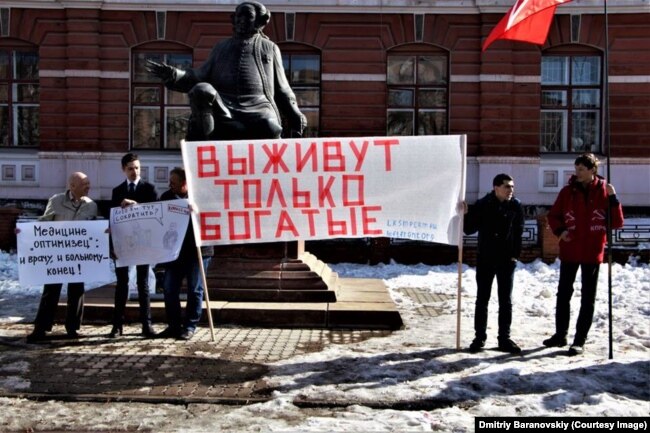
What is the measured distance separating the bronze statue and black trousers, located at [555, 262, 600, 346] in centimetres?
382

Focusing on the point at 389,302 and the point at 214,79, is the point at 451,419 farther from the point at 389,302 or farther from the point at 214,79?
the point at 214,79

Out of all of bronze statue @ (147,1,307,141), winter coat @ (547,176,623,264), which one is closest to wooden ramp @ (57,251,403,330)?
bronze statue @ (147,1,307,141)

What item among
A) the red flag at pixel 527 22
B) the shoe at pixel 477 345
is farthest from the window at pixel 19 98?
the shoe at pixel 477 345

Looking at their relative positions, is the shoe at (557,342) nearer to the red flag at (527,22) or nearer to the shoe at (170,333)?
the red flag at (527,22)

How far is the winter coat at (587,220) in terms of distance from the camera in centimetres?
661

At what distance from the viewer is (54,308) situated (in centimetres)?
710

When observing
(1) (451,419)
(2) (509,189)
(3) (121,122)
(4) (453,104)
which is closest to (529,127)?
(4) (453,104)

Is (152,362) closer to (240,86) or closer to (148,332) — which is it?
(148,332)

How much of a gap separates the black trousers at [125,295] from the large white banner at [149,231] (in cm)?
12

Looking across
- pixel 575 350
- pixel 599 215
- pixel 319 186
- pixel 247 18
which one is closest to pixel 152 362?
pixel 319 186

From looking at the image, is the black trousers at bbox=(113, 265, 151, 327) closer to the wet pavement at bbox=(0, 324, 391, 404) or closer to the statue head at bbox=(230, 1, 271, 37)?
the wet pavement at bbox=(0, 324, 391, 404)

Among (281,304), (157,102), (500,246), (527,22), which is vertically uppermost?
(157,102)

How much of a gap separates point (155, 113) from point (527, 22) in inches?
476

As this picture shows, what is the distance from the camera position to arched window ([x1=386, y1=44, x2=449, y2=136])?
17.3 metres
